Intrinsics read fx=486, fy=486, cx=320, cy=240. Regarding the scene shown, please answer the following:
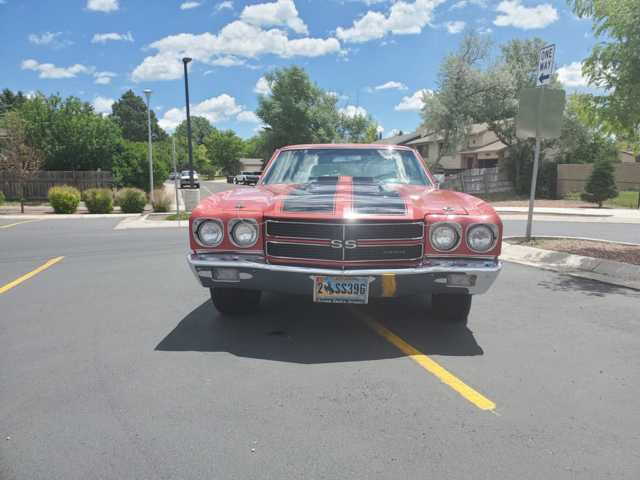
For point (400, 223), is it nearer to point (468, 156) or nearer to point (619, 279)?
point (619, 279)

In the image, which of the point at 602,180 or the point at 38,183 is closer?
the point at 602,180

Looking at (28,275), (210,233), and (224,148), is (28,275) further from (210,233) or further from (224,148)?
(224,148)

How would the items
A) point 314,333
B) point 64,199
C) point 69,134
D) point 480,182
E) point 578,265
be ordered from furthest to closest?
point 480,182 → point 69,134 → point 64,199 → point 578,265 → point 314,333

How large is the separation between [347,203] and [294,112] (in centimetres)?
4151

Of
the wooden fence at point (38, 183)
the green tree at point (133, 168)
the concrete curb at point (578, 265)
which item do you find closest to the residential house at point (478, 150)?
the green tree at point (133, 168)

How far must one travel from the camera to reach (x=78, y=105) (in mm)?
27188

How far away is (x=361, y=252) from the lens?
12.6ft

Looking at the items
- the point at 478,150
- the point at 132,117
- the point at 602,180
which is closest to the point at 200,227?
the point at 602,180

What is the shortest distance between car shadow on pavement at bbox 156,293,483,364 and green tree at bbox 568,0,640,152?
4849 mm

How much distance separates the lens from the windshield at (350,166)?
539 centimetres

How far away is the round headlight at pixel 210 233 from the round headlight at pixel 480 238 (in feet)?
6.64

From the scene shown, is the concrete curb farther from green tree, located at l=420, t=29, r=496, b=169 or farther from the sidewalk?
green tree, located at l=420, t=29, r=496, b=169

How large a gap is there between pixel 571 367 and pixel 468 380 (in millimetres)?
889

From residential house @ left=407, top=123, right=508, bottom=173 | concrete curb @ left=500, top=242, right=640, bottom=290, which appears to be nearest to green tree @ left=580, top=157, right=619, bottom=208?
concrete curb @ left=500, top=242, right=640, bottom=290
